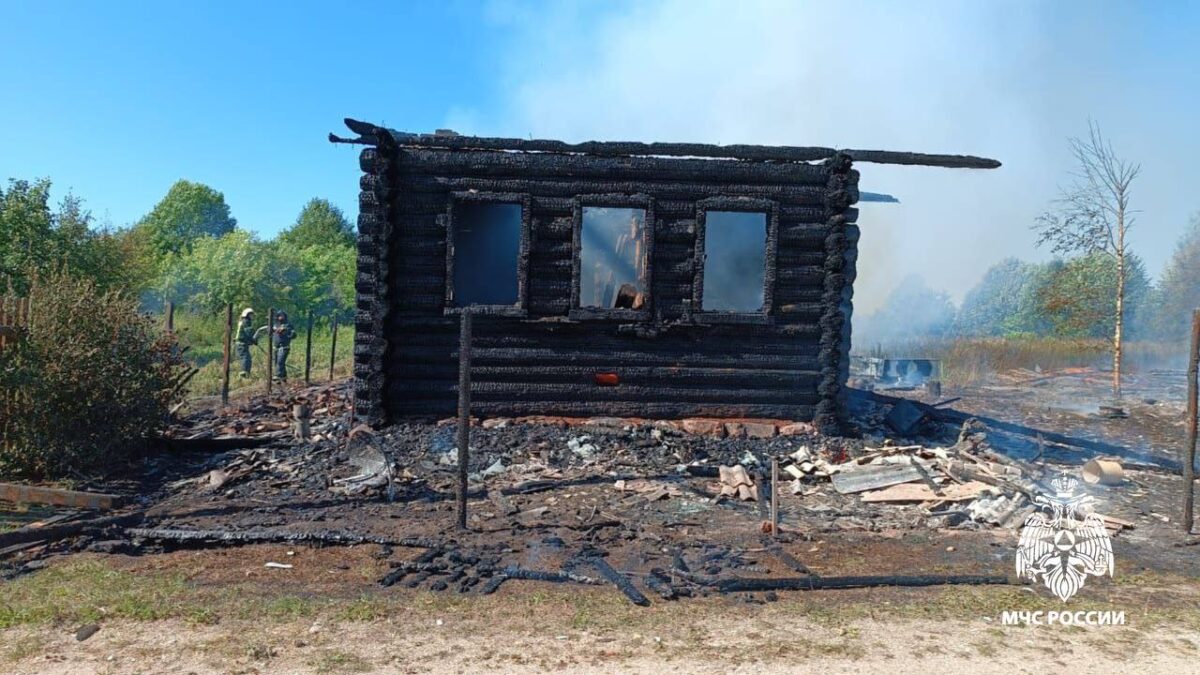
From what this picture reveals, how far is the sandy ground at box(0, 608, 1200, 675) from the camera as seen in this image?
4.16 m

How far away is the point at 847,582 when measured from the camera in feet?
18.5

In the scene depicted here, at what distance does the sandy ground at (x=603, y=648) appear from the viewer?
13.6 feet

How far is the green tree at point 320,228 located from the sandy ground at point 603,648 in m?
58.0

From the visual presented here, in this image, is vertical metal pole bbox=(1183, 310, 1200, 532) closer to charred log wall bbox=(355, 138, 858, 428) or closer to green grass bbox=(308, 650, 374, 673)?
charred log wall bbox=(355, 138, 858, 428)

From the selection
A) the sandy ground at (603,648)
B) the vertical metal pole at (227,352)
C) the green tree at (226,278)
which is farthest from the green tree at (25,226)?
the sandy ground at (603,648)

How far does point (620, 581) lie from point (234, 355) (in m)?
23.5

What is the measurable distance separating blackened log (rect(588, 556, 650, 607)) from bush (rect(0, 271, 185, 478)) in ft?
21.1

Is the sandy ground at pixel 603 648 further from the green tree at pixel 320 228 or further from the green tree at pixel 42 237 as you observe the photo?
the green tree at pixel 320 228

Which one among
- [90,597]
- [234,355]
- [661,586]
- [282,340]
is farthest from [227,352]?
[234,355]

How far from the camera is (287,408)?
44.2 feet

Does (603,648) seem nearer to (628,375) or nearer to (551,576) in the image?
(551,576)

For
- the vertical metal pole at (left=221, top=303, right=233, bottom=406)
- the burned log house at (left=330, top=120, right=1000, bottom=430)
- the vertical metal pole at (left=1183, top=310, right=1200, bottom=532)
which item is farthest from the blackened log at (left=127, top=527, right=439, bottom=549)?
the vertical metal pole at (left=221, top=303, right=233, bottom=406)

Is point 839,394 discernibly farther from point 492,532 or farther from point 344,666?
point 344,666

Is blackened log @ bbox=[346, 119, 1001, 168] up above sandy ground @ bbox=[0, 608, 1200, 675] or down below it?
above
